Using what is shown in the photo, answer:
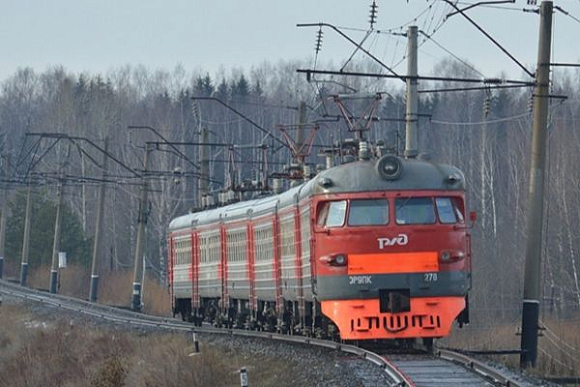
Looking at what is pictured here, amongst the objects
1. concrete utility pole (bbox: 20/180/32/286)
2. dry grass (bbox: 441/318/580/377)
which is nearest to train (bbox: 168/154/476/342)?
dry grass (bbox: 441/318/580/377)

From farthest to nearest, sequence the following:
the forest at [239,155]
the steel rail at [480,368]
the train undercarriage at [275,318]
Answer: the forest at [239,155] < the train undercarriage at [275,318] < the steel rail at [480,368]

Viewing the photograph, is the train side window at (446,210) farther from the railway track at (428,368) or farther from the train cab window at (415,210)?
the railway track at (428,368)

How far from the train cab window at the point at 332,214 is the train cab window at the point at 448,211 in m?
1.39

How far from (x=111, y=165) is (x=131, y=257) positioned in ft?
28.5

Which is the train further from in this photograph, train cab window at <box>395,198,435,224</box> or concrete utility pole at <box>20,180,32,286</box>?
concrete utility pole at <box>20,180,32,286</box>

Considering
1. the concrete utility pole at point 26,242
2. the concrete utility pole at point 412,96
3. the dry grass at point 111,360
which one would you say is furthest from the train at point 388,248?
the concrete utility pole at point 26,242

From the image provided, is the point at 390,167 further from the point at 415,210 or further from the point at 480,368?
the point at 480,368

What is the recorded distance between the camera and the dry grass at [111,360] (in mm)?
21828

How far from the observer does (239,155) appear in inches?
1939

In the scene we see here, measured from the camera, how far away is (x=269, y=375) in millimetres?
21156

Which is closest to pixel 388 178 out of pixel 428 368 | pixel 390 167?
pixel 390 167

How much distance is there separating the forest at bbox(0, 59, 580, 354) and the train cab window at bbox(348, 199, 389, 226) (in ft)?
37.0

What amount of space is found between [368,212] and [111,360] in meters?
6.31

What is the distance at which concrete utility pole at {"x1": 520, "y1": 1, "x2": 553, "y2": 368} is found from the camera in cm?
2244
